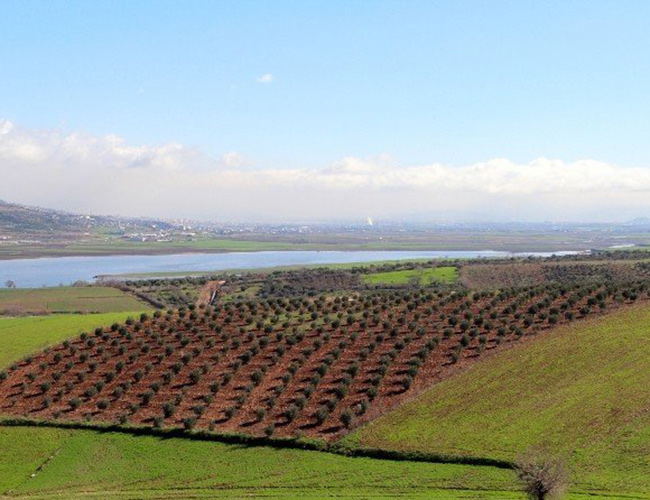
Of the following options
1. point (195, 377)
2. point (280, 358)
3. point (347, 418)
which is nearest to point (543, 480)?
point (347, 418)

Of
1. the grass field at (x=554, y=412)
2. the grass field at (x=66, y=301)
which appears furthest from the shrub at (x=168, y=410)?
the grass field at (x=66, y=301)

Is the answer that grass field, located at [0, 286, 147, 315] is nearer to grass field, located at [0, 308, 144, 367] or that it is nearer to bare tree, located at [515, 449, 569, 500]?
grass field, located at [0, 308, 144, 367]

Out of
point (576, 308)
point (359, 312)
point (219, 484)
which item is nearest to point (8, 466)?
point (219, 484)

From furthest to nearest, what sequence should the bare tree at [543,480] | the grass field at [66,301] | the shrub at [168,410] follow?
the grass field at [66,301] → the shrub at [168,410] → the bare tree at [543,480]

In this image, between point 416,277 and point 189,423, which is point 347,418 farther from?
point 416,277

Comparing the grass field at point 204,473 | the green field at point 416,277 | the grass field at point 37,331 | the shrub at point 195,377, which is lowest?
the grass field at point 204,473

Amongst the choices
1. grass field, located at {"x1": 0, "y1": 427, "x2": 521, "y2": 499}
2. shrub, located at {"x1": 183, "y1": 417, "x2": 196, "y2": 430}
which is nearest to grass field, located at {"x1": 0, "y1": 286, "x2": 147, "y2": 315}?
shrub, located at {"x1": 183, "y1": 417, "x2": 196, "y2": 430}

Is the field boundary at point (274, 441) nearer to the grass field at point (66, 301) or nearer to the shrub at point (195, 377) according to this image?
the shrub at point (195, 377)
